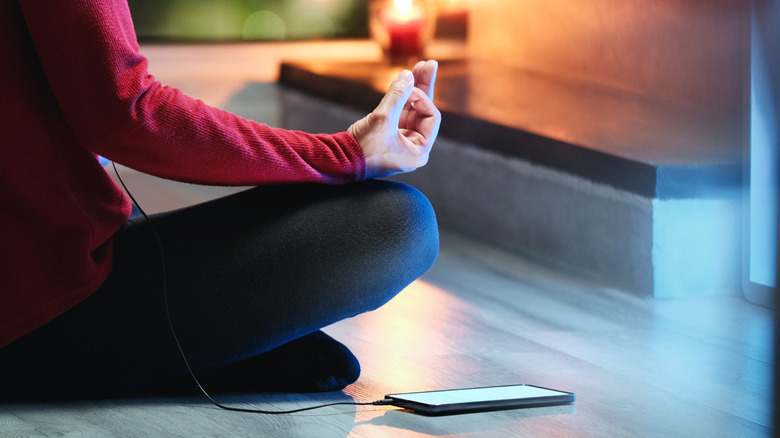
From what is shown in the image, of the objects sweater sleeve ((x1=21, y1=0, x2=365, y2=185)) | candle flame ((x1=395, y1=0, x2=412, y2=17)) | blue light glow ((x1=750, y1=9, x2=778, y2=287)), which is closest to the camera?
sweater sleeve ((x1=21, y1=0, x2=365, y2=185))

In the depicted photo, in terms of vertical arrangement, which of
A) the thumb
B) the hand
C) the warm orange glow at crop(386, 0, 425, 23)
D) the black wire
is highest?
the thumb

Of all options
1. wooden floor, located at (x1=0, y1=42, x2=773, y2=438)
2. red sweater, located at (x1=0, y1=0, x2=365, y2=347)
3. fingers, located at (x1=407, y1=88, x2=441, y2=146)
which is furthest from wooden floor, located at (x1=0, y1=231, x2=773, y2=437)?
fingers, located at (x1=407, y1=88, x2=441, y2=146)

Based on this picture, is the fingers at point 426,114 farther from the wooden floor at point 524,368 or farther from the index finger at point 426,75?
→ the wooden floor at point 524,368

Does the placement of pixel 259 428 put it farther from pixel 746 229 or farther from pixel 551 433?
pixel 746 229

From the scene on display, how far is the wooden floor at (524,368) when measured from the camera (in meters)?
0.88

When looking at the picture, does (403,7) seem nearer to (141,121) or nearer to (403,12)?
(403,12)

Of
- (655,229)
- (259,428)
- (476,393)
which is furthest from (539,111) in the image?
(259,428)

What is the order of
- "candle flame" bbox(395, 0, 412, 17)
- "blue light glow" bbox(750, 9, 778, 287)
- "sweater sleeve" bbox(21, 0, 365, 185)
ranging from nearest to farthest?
"sweater sleeve" bbox(21, 0, 365, 185) → "blue light glow" bbox(750, 9, 778, 287) → "candle flame" bbox(395, 0, 412, 17)

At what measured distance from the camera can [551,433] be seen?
0.87 meters

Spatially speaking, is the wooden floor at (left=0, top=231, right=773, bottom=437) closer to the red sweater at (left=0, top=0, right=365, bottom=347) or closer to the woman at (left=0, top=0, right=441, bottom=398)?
the woman at (left=0, top=0, right=441, bottom=398)

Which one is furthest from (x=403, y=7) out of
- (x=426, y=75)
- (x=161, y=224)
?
(x=161, y=224)

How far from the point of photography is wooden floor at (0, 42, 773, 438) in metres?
0.88

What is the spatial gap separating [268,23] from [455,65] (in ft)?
2.01

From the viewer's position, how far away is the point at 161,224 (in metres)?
0.89
